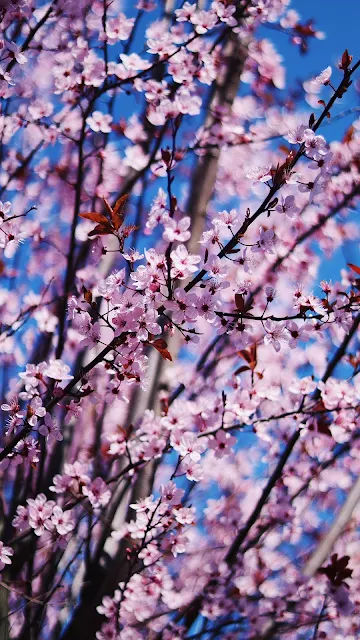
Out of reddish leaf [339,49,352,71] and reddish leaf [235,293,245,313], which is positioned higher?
reddish leaf [339,49,352,71]

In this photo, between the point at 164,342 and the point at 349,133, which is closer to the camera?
the point at 164,342

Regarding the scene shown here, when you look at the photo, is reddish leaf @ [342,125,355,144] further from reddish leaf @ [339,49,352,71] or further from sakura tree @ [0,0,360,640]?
reddish leaf @ [339,49,352,71]

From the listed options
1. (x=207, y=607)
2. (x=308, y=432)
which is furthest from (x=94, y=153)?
(x=207, y=607)

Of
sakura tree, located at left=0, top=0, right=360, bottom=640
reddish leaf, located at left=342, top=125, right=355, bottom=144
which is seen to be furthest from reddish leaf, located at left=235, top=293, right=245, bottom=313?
reddish leaf, located at left=342, top=125, right=355, bottom=144

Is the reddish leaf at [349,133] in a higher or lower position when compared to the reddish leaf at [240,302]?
higher

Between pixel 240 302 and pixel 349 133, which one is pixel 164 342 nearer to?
pixel 240 302

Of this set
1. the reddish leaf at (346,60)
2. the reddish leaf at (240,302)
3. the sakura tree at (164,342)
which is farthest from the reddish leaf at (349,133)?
the reddish leaf at (240,302)

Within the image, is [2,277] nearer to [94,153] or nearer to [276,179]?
[94,153]

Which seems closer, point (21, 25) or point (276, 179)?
point (276, 179)

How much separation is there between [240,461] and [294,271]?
9.96ft

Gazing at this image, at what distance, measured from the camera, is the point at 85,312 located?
6.87 feet

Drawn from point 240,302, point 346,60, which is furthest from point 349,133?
point 240,302

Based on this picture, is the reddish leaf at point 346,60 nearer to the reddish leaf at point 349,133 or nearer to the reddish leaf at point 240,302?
the reddish leaf at point 240,302

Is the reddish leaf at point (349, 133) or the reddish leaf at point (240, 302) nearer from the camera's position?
the reddish leaf at point (240, 302)
